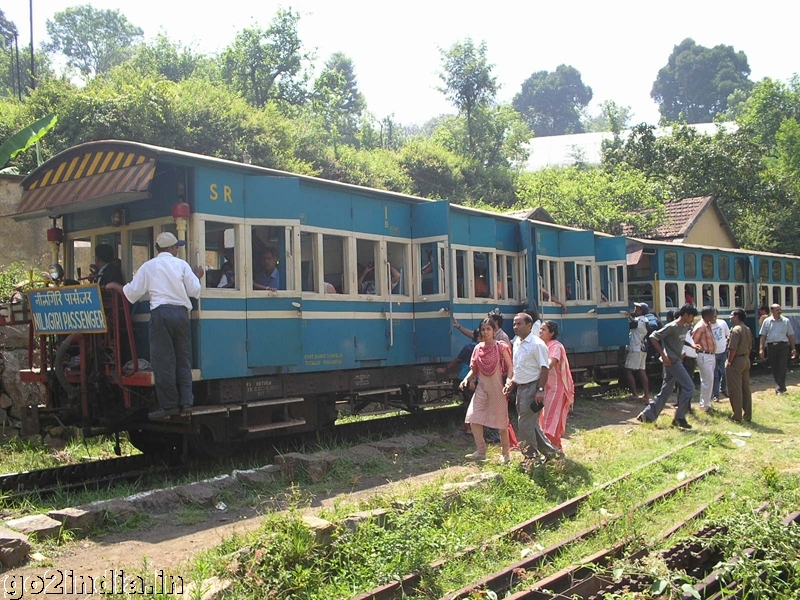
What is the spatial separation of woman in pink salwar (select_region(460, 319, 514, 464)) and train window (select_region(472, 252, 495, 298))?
3776mm

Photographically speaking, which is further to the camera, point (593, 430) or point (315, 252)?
point (593, 430)

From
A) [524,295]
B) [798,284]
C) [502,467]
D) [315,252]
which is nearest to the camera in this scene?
[502,467]

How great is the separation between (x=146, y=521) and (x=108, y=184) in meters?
3.67

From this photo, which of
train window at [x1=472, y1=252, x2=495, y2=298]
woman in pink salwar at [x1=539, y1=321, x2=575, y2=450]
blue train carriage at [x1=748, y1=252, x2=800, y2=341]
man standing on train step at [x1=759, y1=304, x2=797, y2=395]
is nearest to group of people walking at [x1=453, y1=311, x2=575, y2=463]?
woman in pink salwar at [x1=539, y1=321, x2=575, y2=450]

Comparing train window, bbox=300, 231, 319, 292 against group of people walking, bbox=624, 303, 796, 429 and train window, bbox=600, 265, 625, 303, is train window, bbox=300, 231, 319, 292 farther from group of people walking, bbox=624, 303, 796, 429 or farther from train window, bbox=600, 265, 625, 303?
train window, bbox=600, 265, 625, 303

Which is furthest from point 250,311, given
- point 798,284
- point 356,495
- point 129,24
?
point 129,24

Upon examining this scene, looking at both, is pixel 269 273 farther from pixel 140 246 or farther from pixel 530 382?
pixel 530 382

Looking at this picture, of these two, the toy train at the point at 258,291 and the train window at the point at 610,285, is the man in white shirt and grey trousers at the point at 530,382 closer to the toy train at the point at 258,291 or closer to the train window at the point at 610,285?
the toy train at the point at 258,291

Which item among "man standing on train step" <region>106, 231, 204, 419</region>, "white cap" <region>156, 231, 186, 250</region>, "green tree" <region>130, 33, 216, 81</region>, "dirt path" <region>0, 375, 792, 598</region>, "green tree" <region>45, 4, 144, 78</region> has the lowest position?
"dirt path" <region>0, 375, 792, 598</region>

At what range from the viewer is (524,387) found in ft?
27.7

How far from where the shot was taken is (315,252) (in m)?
9.87

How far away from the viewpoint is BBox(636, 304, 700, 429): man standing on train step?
36.7ft

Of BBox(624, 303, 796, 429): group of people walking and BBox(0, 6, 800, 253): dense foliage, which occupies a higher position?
BBox(0, 6, 800, 253): dense foliage

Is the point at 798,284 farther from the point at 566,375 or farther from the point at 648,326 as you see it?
the point at 566,375
